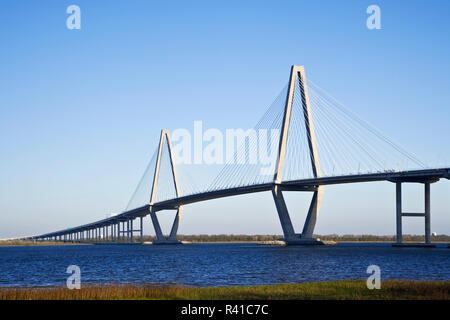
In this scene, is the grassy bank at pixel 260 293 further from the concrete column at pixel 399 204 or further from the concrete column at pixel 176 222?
the concrete column at pixel 176 222

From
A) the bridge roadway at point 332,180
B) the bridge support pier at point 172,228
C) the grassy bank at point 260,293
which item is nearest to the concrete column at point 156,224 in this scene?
the bridge support pier at point 172,228

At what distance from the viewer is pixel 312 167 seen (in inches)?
3167

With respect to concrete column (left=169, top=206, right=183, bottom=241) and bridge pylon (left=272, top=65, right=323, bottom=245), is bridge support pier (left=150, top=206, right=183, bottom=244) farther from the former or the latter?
bridge pylon (left=272, top=65, right=323, bottom=245)

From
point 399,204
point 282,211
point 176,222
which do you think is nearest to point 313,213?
point 282,211

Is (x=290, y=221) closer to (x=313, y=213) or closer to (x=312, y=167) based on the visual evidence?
(x=313, y=213)

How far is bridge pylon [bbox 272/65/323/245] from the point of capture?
77375mm

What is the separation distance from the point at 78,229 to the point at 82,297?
156395 mm

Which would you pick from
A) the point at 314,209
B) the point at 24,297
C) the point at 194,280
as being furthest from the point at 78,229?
the point at 24,297

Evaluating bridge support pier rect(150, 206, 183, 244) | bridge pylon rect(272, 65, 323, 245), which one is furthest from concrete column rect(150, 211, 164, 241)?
bridge pylon rect(272, 65, 323, 245)

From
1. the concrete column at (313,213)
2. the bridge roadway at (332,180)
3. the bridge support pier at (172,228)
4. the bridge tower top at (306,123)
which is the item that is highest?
the bridge tower top at (306,123)

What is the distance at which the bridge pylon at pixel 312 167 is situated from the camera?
7738cm

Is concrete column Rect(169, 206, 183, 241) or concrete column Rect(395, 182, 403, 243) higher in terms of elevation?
concrete column Rect(395, 182, 403, 243)
